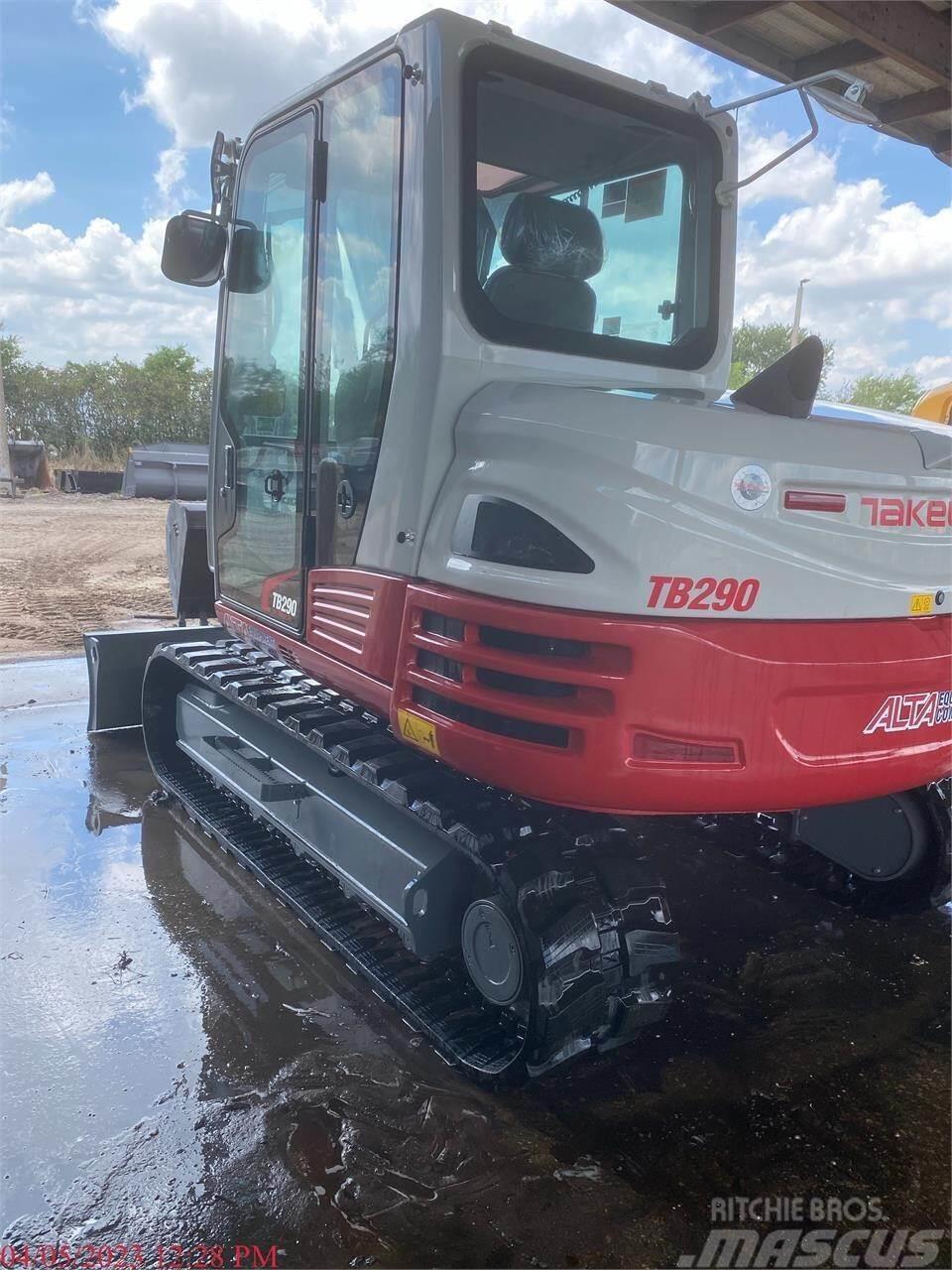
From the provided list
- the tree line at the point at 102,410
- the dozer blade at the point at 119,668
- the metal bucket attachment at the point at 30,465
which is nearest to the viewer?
the dozer blade at the point at 119,668

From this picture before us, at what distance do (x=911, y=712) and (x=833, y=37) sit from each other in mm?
2821

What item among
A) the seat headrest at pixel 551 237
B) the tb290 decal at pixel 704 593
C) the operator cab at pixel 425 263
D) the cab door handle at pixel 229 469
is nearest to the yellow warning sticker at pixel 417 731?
the operator cab at pixel 425 263

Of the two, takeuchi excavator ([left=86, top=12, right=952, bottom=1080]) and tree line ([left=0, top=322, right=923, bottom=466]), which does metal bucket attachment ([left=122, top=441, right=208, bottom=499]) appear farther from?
takeuchi excavator ([left=86, top=12, right=952, bottom=1080])

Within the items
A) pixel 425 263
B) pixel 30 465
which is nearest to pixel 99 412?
pixel 30 465

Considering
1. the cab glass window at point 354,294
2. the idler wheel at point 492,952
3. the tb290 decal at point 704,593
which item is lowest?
the idler wheel at point 492,952

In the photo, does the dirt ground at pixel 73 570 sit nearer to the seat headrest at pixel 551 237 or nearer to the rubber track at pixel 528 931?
the rubber track at pixel 528 931

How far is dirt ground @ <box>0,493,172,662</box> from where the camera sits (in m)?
8.23

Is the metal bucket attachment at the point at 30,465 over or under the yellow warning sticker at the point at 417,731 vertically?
over

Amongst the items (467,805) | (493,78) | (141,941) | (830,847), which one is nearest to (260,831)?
(141,941)

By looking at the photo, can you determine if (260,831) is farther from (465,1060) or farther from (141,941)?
(465,1060)

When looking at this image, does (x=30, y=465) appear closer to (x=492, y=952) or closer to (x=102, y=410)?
(x=102, y=410)

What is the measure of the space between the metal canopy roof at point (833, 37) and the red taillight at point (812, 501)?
2.16m

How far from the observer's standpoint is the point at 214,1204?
219 centimetres

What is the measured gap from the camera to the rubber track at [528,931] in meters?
2.44
